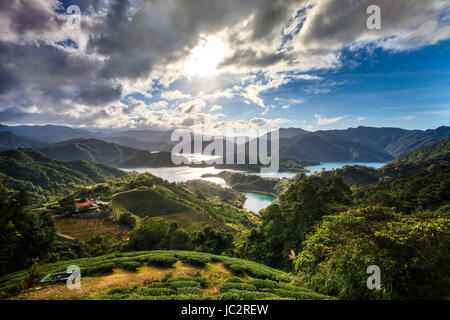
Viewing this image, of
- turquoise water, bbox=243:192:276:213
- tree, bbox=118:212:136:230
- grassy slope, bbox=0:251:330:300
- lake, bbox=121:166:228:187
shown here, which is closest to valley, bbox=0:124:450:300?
grassy slope, bbox=0:251:330:300

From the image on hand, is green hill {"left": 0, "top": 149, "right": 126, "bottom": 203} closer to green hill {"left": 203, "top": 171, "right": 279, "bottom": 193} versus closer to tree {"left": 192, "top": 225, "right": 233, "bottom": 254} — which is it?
green hill {"left": 203, "top": 171, "right": 279, "bottom": 193}

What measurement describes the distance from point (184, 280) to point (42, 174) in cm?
16092

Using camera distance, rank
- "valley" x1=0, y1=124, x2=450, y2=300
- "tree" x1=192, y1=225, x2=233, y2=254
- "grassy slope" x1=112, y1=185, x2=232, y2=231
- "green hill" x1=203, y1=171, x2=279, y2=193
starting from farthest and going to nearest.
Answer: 1. "green hill" x1=203, y1=171, x2=279, y2=193
2. "grassy slope" x1=112, y1=185, x2=232, y2=231
3. "tree" x1=192, y1=225, x2=233, y2=254
4. "valley" x1=0, y1=124, x2=450, y2=300

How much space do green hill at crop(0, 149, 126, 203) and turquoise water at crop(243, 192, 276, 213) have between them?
109208mm

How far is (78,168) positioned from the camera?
144m

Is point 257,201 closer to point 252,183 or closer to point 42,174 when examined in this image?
point 252,183

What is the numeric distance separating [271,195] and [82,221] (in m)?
89.7

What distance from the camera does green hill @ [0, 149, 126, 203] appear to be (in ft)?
334

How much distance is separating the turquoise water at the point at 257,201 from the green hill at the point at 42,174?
10921cm

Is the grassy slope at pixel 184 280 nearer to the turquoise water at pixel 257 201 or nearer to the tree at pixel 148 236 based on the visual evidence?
the tree at pixel 148 236

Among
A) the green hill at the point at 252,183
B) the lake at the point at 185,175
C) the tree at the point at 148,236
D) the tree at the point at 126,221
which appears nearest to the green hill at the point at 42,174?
the lake at the point at 185,175
